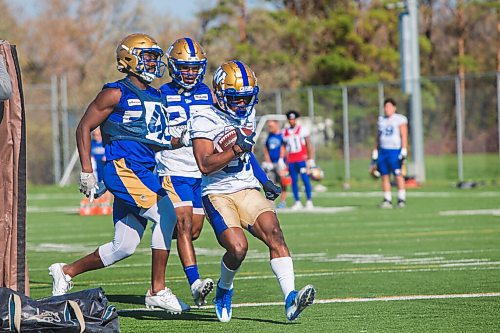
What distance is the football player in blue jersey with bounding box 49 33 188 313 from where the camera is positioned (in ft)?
30.1

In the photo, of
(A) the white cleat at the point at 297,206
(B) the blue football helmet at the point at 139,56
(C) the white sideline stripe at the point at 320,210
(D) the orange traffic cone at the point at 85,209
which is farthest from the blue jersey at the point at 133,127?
(D) the orange traffic cone at the point at 85,209

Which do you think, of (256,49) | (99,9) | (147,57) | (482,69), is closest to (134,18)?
(99,9)

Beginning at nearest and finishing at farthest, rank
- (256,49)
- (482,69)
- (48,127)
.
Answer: (48,127), (256,49), (482,69)

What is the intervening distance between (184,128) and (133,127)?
810 mm

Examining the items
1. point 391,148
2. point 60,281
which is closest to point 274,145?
point 391,148

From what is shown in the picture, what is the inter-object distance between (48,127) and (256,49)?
539 inches

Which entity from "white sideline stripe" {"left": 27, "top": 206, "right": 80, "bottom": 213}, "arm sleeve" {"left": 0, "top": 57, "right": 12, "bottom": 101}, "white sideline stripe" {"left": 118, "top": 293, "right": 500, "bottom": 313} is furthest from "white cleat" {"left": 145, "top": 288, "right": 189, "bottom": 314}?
"white sideline stripe" {"left": 27, "top": 206, "right": 80, "bottom": 213}

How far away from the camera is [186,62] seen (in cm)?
993

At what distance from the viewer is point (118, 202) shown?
9.36 metres

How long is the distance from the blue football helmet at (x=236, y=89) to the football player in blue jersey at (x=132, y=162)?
105 cm

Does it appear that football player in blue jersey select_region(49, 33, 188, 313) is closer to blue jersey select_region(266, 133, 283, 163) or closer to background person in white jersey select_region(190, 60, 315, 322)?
background person in white jersey select_region(190, 60, 315, 322)

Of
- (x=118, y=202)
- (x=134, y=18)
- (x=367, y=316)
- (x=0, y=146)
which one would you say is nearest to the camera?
(x=0, y=146)

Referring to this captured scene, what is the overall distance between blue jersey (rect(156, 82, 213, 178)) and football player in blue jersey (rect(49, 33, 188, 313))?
0.63 metres

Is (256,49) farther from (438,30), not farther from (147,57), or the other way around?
(147,57)
